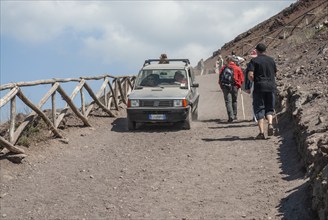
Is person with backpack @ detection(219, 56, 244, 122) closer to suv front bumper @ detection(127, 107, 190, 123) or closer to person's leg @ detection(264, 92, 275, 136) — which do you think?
suv front bumper @ detection(127, 107, 190, 123)

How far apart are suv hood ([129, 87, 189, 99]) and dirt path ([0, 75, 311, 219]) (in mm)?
1308

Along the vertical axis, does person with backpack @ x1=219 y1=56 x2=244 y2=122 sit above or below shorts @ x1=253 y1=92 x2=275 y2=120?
above

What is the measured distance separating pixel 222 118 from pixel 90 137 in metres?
4.72

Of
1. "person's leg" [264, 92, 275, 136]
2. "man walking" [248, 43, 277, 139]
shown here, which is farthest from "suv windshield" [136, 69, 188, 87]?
"person's leg" [264, 92, 275, 136]

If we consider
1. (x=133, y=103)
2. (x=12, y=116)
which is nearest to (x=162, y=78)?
(x=133, y=103)

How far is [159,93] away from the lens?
14008 millimetres

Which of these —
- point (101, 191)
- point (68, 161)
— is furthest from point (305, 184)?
point (68, 161)

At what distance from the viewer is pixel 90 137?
1323cm

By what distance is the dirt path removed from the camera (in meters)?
7.01

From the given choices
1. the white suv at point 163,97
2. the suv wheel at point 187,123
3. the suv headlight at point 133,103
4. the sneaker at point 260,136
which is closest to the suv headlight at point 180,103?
the white suv at point 163,97

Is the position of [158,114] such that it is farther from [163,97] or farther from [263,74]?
[263,74]

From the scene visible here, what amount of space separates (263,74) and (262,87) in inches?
11.3

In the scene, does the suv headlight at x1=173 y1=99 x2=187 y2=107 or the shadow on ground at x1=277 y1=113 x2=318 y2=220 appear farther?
the suv headlight at x1=173 y1=99 x2=187 y2=107

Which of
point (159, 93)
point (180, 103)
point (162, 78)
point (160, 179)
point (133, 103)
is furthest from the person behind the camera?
point (162, 78)
